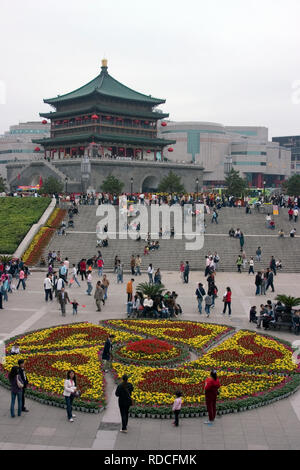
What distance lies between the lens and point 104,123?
3056 inches

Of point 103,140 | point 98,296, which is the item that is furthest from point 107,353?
point 103,140

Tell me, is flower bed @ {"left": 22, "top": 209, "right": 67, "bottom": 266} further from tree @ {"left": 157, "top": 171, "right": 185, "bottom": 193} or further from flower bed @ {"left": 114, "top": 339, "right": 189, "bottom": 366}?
tree @ {"left": 157, "top": 171, "right": 185, "bottom": 193}

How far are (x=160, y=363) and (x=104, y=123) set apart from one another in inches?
2547

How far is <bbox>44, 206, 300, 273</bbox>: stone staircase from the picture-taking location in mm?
36938

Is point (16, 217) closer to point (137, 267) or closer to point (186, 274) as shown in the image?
point (137, 267)

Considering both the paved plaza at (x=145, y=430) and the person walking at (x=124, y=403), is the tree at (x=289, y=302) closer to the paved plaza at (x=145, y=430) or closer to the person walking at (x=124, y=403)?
the paved plaza at (x=145, y=430)

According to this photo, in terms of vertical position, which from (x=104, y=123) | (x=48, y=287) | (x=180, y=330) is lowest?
(x=180, y=330)

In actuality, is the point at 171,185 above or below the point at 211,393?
above

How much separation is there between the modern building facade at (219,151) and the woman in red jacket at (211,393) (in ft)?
358

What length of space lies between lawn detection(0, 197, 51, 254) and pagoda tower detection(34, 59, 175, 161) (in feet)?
91.0

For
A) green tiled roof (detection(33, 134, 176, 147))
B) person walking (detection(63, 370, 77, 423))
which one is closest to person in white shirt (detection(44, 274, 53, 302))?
person walking (detection(63, 370, 77, 423))

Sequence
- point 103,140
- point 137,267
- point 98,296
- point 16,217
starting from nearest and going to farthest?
point 98,296, point 137,267, point 16,217, point 103,140
